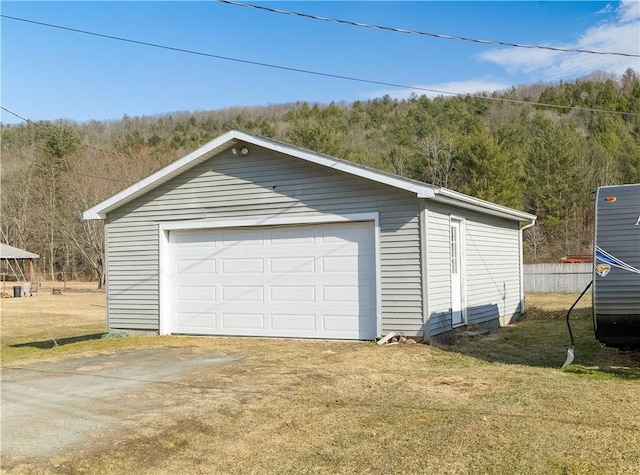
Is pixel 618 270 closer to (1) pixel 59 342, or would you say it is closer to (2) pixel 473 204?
(2) pixel 473 204

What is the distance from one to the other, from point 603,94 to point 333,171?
139 feet

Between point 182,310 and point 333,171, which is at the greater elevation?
point 333,171

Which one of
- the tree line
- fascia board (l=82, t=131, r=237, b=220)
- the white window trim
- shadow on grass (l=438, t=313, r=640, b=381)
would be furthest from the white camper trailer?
Result: the tree line

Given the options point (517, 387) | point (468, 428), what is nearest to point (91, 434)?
point (468, 428)

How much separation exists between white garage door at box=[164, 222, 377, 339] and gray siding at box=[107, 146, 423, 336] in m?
0.36

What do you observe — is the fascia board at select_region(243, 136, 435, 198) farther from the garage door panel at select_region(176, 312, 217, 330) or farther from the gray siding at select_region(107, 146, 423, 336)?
the garage door panel at select_region(176, 312, 217, 330)

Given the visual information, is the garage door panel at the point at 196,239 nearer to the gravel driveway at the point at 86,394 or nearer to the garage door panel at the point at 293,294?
the garage door panel at the point at 293,294

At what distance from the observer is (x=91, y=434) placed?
5125 mm

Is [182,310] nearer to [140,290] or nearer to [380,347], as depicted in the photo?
[140,290]

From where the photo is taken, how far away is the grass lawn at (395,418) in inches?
173

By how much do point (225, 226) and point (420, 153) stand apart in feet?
94.6

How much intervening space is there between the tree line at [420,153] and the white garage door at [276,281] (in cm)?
2109

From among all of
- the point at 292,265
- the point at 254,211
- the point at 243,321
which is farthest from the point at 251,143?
the point at 243,321

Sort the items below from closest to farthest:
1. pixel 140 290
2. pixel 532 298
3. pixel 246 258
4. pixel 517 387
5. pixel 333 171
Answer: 1. pixel 517 387
2. pixel 333 171
3. pixel 246 258
4. pixel 140 290
5. pixel 532 298
